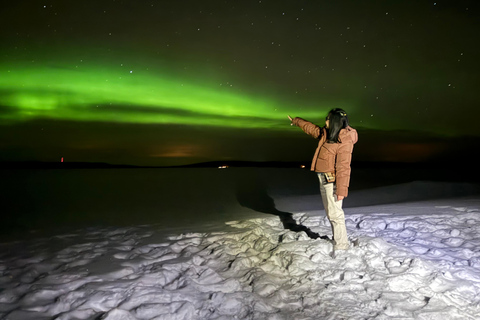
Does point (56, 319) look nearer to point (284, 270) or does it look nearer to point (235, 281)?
point (235, 281)

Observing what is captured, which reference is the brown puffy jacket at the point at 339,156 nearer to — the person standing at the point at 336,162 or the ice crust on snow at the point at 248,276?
the person standing at the point at 336,162

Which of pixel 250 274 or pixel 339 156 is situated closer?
pixel 250 274

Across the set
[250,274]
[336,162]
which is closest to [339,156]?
A: [336,162]

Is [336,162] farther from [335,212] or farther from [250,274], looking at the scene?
[250,274]

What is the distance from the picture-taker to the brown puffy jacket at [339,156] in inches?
201

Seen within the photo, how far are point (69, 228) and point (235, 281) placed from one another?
17.4ft

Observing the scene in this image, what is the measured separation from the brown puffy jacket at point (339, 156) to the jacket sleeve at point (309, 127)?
2.8 inches

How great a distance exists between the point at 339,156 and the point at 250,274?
6.84 feet

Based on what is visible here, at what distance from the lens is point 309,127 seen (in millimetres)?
5551

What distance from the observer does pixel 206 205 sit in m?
12.1

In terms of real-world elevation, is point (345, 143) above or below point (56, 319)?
above

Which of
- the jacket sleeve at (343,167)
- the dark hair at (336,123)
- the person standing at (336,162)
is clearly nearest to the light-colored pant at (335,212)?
the person standing at (336,162)

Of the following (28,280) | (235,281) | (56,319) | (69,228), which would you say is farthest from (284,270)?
(69,228)

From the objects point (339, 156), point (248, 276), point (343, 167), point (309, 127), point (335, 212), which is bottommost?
point (248, 276)
